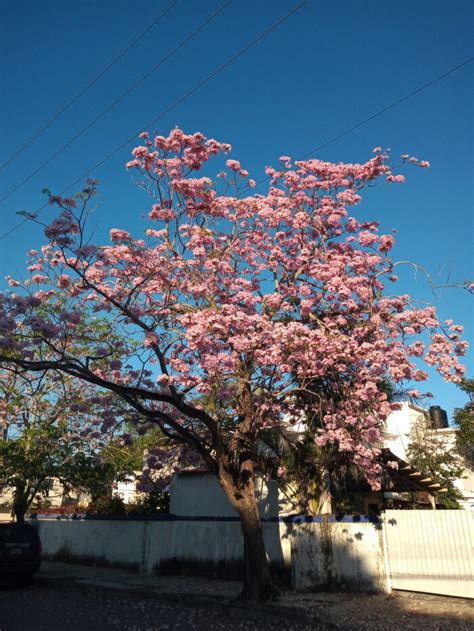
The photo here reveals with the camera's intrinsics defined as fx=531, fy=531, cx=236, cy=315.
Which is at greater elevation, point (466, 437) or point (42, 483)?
point (466, 437)

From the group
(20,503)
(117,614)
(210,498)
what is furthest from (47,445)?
(117,614)

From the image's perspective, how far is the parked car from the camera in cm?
1201

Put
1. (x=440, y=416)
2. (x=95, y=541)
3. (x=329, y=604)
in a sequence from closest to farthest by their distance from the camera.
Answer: (x=329, y=604) → (x=95, y=541) → (x=440, y=416)

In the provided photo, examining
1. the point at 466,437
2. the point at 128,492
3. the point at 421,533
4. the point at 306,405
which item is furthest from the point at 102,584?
the point at 128,492

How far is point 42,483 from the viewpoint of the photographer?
15.7 meters

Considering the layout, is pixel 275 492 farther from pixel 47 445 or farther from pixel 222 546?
pixel 47 445

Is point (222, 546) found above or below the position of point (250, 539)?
below

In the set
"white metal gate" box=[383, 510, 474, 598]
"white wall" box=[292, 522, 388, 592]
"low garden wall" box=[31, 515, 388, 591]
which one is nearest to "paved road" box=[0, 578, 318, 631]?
"white wall" box=[292, 522, 388, 592]

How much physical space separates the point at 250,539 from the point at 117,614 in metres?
2.65

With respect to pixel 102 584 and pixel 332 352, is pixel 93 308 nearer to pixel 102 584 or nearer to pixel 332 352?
pixel 332 352

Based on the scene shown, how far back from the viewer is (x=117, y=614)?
8.99m

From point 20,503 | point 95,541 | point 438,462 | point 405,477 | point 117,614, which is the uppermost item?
point 438,462

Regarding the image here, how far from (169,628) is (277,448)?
6.26 metres

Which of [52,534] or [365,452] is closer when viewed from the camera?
[365,452]
